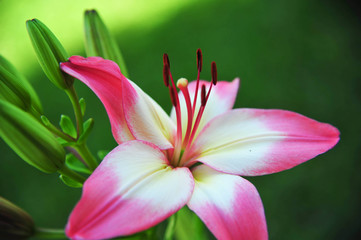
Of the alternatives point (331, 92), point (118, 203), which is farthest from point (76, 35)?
point (118, 203)

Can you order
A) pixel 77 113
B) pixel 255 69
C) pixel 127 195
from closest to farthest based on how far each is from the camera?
pixel 127 195 < pixel 77 113 < pixel 255 69

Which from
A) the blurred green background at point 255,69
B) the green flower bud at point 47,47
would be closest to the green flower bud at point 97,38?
the green flower bud at point 47,47

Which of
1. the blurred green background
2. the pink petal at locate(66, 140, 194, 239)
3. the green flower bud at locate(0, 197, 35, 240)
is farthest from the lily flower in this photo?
the blurred green background

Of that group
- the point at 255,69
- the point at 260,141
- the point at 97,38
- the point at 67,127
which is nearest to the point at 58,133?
the point at 67,127

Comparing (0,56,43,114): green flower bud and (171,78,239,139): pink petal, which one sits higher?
(0,56,43,114): green flower bud

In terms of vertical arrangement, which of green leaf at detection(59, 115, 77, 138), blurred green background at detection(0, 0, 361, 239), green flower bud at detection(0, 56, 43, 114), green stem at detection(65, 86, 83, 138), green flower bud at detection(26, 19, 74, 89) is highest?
green flower bud at detection(26, 19, 74, 89)

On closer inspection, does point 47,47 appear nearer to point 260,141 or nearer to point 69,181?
point 69,181

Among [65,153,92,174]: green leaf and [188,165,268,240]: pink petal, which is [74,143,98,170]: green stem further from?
[188,165,268,240]: pink petal

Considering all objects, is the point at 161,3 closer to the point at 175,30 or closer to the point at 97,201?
the point at 175,30
